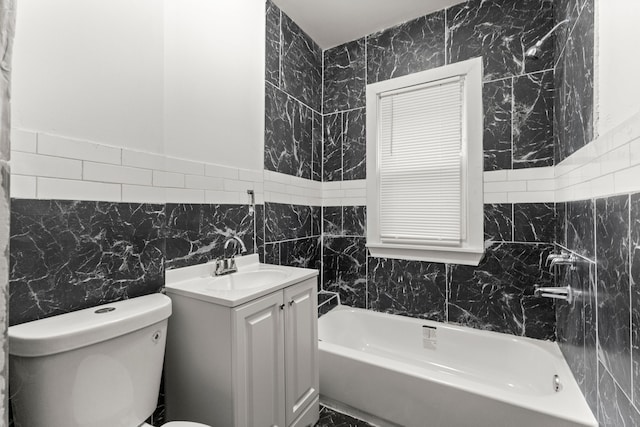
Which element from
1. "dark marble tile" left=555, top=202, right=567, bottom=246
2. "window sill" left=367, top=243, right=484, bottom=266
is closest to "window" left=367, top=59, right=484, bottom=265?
"window sill" left=367, top=243, right=484, bottom=266

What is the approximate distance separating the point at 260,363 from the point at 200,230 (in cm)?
74

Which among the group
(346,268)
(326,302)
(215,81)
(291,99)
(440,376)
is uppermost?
(291,99)

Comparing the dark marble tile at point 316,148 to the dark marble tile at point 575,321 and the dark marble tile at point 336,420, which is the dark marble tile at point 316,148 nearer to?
the dark marble tile at point 336,420

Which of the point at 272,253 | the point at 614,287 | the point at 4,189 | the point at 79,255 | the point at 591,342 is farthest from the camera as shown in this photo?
the point at 272,253

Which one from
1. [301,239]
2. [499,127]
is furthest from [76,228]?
[499,127]

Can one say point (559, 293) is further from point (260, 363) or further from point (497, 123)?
point (260, 363)

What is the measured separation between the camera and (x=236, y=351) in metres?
1.14

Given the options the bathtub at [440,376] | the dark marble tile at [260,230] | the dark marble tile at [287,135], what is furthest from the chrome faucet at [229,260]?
the bathtub at [440,376]

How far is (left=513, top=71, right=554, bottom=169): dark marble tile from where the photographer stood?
1.86 meters

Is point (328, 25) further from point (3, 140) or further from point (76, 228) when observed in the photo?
point (3, 140)

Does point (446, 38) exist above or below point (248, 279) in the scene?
above

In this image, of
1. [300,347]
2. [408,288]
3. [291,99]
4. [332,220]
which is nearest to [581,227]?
[408,288]

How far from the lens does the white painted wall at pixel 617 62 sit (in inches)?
34.0

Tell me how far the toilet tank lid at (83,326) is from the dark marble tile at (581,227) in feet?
5.67
